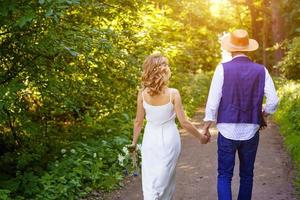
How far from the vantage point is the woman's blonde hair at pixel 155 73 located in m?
4.74

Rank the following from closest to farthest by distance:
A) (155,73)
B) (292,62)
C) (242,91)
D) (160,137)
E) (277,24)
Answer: (155,73) < (160,137) < (242,91) < (292,62) < (277,24)

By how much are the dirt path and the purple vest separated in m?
2.27

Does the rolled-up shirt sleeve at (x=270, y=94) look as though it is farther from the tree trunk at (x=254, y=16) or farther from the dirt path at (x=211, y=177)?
the tree trunk at (x=254, y=16)

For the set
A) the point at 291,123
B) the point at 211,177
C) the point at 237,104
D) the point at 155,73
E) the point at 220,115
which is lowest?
the point at 291,123

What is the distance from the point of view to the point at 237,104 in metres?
5.19

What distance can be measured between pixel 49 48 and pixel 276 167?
15.6ft

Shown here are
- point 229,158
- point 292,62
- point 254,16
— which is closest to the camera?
point 229,158

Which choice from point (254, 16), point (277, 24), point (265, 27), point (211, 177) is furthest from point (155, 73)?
point (265, 27)

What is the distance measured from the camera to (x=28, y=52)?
7363 mm

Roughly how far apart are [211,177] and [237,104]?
3555 mm

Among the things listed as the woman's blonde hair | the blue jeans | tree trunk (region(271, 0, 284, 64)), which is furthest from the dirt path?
tree trunk (region(271, 0, 284, 64))

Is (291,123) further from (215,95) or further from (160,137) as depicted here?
(160,137)

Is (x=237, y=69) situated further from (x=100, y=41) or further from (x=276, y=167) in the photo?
(x=276, y=167)

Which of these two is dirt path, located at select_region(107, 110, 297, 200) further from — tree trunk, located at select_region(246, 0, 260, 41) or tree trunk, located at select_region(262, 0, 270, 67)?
tree trunk, located at select_region(246, 0, 260, 41)
